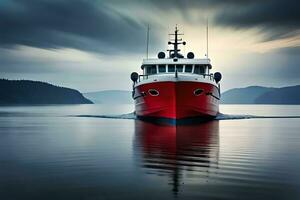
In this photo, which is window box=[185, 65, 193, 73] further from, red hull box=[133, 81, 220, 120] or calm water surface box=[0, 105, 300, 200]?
calm water surface box=[0, 105, 300, 200]

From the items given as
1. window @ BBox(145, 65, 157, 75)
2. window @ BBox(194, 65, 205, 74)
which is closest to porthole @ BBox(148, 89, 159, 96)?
window @ BBox(145, 65, 157, 75)

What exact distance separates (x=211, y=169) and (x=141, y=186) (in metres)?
3.36

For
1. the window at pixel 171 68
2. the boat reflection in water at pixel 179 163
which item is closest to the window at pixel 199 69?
the window at pixel 171 68

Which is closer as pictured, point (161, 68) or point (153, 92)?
point (153, 92)

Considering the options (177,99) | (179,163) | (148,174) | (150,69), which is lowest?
(148,174)

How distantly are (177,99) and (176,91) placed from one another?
2.47 feet

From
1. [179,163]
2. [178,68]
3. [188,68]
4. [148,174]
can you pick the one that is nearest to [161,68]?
[178,68]

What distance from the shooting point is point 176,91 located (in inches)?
1271

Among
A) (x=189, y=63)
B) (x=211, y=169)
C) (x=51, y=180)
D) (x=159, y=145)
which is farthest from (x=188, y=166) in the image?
(x=189, y=63)

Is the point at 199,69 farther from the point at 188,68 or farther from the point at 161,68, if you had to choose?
the point at 161,68

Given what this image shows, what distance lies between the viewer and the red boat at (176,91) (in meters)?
32.6

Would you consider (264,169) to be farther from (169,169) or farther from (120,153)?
(120,153)

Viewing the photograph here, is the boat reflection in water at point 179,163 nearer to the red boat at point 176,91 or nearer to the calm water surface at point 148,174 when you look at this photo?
the calm water surface at point 148,174

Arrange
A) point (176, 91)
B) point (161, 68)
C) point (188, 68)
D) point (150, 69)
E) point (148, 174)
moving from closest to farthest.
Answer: point (148, 174) < point (176, 91) < point (188, 68) < point (161, 68) < point (150, 69)
